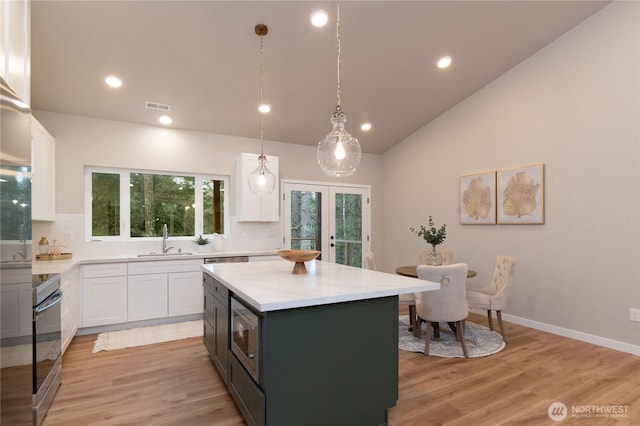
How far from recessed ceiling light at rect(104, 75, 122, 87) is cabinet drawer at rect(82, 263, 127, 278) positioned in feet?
6.79

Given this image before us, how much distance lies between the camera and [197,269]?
14.6ft

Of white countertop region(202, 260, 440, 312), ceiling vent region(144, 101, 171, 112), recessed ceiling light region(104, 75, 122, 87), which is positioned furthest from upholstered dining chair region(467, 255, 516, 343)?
recessed ceiling light region(104, 75, 122, 87)

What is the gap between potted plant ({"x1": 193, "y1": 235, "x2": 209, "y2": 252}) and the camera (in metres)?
4.88

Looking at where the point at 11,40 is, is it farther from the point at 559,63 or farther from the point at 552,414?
the point at 559,63

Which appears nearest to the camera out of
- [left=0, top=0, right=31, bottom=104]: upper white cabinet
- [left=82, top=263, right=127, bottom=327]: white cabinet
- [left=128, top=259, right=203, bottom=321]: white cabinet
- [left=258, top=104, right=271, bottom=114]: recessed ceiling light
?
[left=0, top=0, right=31, bottom=104]: upper white cabinet

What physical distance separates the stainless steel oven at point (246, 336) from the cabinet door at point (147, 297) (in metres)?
→ 2.28

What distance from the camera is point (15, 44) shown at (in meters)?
2.20

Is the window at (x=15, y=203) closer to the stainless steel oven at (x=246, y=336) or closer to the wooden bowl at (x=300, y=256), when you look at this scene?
the stainless steel oven at (x=246, y=336)

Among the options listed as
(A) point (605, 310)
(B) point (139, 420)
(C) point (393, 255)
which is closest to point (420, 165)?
(C) point (393, 255)

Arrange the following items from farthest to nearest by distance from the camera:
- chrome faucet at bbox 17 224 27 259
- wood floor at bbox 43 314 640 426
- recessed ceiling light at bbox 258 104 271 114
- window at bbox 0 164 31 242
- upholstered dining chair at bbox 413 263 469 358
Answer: recessed ceiling light at bbox 258 104 271 114
upholstered dining chair at bbox 413 263 469 358
wood floor at bbox 43 314 640 426
chrome faucet at bbox 17 224 27 259
window at bbox 0 164 31 242

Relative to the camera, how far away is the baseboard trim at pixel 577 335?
10.9 ft

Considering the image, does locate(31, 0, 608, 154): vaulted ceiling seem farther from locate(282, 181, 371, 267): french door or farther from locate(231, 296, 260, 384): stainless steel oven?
locate(231, 296, 260, 384): stainless steel oven

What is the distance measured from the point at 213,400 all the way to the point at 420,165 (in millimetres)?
4677

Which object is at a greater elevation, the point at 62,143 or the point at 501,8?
the point at 501,8
